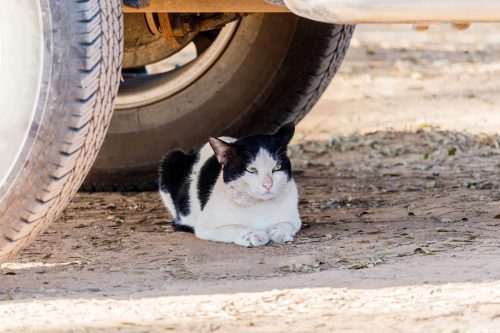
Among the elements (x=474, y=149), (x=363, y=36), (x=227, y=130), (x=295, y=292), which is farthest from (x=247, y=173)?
(x=363, y=36)

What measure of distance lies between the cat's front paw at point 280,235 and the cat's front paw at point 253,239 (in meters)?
0.03

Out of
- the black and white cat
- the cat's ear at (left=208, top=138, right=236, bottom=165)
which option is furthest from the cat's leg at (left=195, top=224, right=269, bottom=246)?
the cat's ear at (left=208, top=138, right=236, bottom=165)

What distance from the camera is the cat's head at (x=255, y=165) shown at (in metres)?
4.45

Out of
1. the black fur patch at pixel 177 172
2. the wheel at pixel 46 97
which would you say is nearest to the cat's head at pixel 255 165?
the black fur patch at pixel 177 172

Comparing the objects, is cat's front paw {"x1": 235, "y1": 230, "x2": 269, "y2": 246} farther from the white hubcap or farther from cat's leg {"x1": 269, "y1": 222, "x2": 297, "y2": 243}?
the white hubcap

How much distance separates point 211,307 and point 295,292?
0.30 meters

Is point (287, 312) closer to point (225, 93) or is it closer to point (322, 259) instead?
point (322, 259)

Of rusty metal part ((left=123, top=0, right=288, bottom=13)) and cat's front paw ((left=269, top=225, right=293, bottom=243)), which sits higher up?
rusty metal part ((left=123, top=0, right=288, bottom=13))

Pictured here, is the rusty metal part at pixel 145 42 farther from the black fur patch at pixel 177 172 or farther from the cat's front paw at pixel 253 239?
the cat's front paw at pixel 253 239

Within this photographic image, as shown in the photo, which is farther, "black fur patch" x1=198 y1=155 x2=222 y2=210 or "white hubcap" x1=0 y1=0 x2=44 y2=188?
"black fur patch" x1=198 y1=155 x2=222 y2=210

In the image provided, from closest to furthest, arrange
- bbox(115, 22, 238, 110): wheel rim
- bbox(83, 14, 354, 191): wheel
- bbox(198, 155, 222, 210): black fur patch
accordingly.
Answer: bbox(198, 155, 222, 210): black fur patch, bbox(83, 14, 354, 191): wheel, bbox(115, 22, 238, 110): wheel rim

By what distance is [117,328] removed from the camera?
3105 mm

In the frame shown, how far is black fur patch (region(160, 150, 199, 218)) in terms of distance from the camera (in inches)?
196

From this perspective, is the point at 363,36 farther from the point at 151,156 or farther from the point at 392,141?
the point at 151,156
